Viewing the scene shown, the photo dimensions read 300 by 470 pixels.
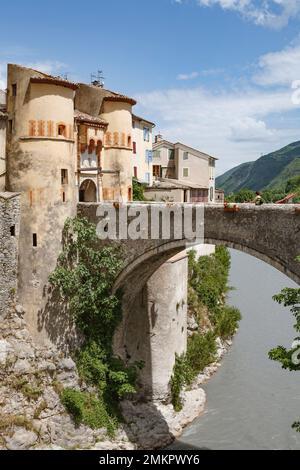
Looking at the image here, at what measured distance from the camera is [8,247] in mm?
24250

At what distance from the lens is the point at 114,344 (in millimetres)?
26078

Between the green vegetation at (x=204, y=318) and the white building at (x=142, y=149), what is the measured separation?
955 cm

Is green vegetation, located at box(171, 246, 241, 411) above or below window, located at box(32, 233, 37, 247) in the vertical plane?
below

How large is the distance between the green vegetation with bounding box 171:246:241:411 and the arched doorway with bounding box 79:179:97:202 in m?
10.5

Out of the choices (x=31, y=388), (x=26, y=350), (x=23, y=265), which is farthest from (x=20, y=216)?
(x=31, y=388)

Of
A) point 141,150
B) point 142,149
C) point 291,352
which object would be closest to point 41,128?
point 291,352

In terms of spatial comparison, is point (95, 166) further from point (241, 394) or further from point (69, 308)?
point (241, 394)

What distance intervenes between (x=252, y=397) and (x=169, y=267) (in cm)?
915

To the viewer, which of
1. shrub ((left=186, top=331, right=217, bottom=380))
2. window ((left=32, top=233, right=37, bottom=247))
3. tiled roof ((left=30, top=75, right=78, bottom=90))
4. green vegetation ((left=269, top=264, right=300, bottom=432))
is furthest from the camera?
shrub ((left=186, top=331, right=217, bottom=380))

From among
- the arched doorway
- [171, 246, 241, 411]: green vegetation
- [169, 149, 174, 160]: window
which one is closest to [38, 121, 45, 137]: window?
the arched doorway

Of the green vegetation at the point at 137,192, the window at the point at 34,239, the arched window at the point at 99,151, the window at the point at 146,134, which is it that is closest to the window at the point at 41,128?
the window at the point at 34,239

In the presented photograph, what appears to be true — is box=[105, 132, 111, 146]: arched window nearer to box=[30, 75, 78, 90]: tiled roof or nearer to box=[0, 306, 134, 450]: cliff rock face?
box=[30, 75, 78, 90]: tiled roof

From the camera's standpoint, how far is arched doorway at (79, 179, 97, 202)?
29516mm

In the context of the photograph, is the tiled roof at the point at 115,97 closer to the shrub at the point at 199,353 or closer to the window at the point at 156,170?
the shrub at the point at 199,353
